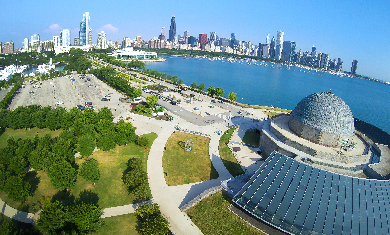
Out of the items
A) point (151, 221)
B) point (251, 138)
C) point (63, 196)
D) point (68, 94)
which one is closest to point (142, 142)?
point (63, 196)

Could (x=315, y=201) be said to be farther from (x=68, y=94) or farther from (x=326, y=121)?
(x=68, y=94)

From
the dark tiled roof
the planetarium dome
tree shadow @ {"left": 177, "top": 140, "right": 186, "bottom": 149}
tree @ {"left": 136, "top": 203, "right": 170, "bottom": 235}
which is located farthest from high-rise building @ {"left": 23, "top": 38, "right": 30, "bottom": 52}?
the dark tiled roof

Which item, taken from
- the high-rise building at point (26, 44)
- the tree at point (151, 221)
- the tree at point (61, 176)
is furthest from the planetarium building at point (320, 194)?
the high-rise building at point (26, 44)

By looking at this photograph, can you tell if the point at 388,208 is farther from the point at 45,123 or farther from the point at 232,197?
the point at 45,123

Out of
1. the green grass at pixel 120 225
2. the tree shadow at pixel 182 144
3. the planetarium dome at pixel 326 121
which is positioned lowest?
the green grass at pixel 120 225

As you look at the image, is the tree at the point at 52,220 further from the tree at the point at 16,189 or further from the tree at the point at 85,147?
the tree at the point at 85,147
